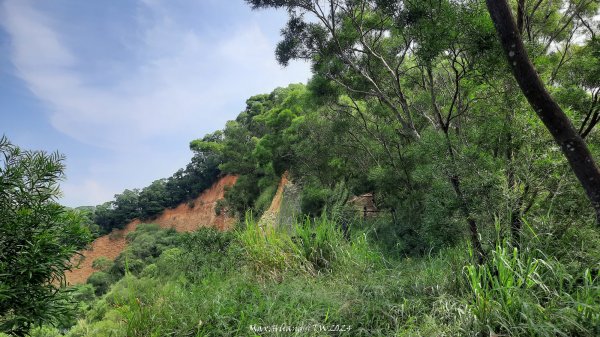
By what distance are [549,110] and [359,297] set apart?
85.1 inches

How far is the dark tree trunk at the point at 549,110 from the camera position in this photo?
8.14ft

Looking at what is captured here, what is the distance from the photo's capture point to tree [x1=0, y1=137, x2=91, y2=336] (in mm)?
2221

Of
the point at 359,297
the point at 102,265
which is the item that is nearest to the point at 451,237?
the point at 359,297

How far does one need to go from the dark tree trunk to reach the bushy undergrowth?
0.68 metres

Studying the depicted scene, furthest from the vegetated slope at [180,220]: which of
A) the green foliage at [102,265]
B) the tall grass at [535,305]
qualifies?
the tall grass at [535,305]

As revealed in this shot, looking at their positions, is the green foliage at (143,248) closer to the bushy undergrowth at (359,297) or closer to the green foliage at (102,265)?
the green foliage at (102,265)

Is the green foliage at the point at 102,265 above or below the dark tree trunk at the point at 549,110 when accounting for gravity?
below

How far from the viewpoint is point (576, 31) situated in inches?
324

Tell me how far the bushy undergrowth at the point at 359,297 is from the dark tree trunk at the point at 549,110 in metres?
0.68

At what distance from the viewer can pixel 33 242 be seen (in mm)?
2338

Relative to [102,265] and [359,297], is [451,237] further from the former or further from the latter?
[102,265]

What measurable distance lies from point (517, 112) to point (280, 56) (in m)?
4.30

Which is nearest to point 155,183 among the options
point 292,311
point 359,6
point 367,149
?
point 367,149

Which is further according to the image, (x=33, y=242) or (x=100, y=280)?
(x=100, y=280)
